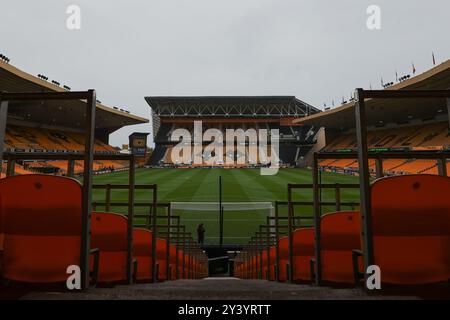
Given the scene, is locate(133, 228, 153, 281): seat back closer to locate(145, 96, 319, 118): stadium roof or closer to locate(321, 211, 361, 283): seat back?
locate(321, 211, 361, 283): seat back

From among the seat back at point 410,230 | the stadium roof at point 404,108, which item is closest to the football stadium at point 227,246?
the seat back at point 410,230

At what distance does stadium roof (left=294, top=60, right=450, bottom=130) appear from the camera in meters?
22.8

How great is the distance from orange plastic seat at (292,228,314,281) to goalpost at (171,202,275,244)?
18.6 feet

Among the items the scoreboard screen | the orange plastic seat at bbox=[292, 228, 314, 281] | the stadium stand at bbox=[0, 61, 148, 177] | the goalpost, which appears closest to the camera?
the orange plastic seat at bbox=[292, 228, 314, 281]

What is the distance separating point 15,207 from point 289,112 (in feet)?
220

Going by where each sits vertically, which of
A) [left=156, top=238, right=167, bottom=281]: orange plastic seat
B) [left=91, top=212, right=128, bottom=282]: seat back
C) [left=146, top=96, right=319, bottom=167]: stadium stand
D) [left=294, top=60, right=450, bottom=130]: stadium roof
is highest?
[left=146, top=96, right=319, bottom=167]: stadium stand

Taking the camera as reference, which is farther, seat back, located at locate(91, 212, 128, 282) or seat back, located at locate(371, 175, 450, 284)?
seat back, located at locate(91, 212, 128, 282)

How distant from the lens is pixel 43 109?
33.8 m

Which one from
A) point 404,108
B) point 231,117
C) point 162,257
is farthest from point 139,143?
point 162,257

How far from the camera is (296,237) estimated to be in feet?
12.3

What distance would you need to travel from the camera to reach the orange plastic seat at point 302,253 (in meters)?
3.61

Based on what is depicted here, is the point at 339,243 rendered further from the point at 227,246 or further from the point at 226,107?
the point at 226,107

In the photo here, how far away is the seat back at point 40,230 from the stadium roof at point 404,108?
84.9 ft

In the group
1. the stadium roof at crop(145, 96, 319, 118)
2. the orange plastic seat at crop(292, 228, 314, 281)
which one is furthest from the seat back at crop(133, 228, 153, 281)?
the stadium roof at crop(145, 96, 319, 118)
